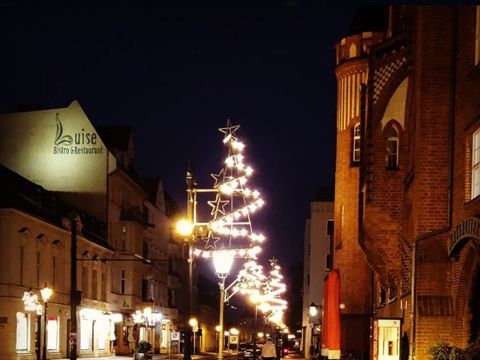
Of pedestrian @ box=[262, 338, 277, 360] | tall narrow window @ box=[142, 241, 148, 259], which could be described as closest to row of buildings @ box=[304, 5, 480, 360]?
pedestrian @ box=[262, 338, 277, 360]

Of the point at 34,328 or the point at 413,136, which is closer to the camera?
the point at 413,136

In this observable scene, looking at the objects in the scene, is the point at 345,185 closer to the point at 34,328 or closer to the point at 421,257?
the point at 34,328

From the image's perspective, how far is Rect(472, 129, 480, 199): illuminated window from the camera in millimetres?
14250

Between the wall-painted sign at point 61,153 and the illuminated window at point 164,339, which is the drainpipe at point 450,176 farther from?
the illuminated window at point 164,339

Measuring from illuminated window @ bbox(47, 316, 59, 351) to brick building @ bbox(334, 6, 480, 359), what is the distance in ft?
63.7

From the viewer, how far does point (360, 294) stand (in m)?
34.9

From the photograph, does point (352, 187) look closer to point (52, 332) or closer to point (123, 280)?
point (52, 332)

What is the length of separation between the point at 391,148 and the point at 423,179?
648cm

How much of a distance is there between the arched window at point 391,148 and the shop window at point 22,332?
19.6m

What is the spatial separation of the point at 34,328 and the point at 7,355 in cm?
330

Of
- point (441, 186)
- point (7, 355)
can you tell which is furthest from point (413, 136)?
point (7, 355)

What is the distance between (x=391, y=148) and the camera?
23031mm

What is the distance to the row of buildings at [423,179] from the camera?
14961mm

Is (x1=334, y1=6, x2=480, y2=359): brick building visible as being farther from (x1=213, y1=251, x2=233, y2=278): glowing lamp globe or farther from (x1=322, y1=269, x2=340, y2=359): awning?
(x1=213, y1=251, x2=233, y2=278): glowing lamp globe
